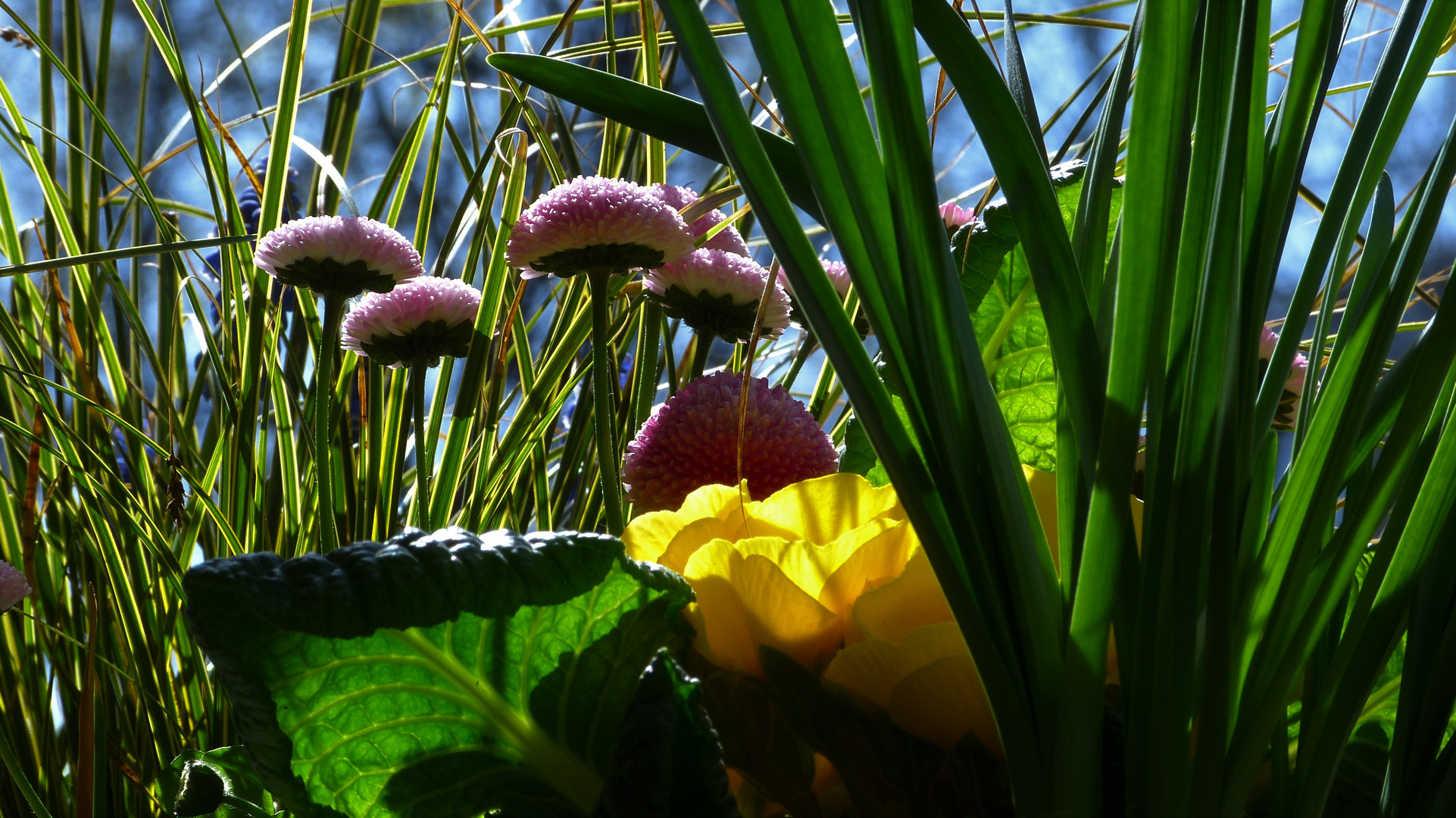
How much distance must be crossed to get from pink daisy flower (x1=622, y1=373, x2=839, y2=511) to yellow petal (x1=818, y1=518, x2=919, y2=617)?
8cm

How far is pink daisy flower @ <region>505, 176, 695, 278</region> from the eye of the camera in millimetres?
287

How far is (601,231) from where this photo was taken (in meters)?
0.29

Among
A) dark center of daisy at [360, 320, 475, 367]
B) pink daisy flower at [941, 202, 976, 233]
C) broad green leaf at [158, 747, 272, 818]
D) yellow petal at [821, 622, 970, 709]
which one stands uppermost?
pink daisy flower at [941, 202, 976, 233]

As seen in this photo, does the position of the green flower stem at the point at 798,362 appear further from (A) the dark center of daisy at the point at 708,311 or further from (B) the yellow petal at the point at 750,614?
(B) the yellow petal at the point at 750,614

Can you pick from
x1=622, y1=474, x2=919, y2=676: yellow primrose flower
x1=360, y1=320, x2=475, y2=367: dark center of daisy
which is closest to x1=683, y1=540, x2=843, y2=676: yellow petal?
x1=622, y1=474, x2=919, y2=676: yellow primrose flower

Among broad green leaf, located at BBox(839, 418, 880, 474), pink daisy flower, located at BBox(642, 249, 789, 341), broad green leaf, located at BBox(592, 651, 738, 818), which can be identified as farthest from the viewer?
pink daisy flower, located at BBox(642, 249, 789, 341)

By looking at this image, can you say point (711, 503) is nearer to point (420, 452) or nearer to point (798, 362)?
point (420, 452)

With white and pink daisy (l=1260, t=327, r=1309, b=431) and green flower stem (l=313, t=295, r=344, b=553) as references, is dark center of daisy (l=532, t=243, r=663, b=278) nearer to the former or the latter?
green flower stem (l=313, t=295, r=344, b=553)

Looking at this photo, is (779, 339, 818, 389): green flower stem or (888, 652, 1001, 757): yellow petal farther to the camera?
(779, 339, 818, 389): green flower stem

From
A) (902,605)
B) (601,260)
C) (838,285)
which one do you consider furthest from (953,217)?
(902,605)

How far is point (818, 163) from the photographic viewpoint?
13cm

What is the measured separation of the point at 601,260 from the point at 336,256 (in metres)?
0.11

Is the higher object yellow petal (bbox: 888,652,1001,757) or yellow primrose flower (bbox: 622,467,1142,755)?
yellow primrose flower (bbox: 622,467,1142,755)

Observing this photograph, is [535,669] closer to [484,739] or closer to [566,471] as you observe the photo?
[484,739]
